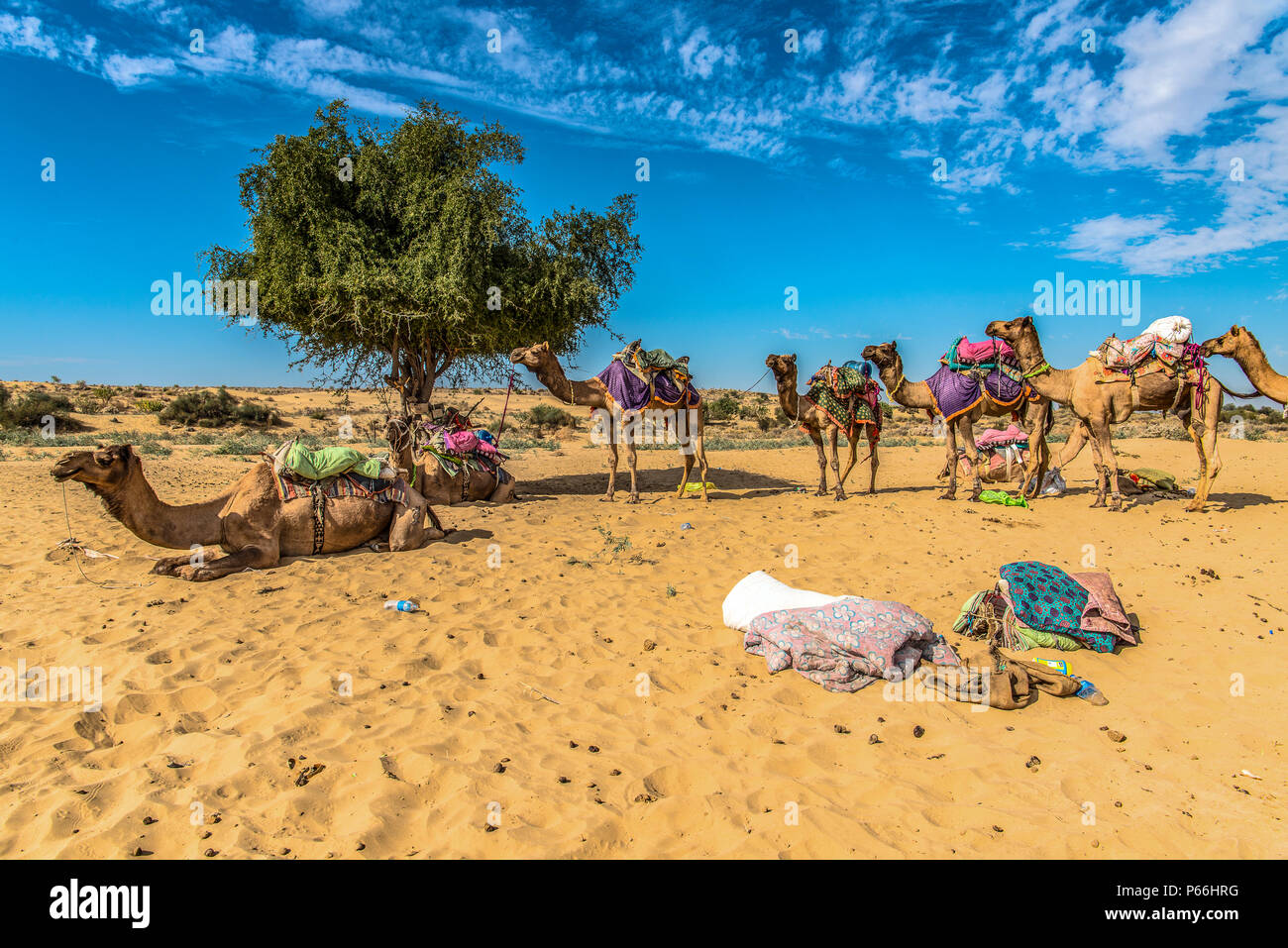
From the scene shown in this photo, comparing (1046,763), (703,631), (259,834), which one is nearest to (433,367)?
(703,631)

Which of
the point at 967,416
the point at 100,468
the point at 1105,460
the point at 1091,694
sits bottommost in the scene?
the point at 1091,694

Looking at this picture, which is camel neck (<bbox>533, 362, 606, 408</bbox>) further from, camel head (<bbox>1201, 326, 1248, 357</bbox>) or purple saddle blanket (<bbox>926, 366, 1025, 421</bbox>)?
camel head (<bbox>1201, 326, 1248, 357</bbox>)

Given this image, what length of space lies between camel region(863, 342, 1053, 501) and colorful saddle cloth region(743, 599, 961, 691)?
27.1 ft

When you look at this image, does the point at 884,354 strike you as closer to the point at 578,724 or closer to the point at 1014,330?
the point at 1014,330

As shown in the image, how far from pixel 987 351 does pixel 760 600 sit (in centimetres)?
917

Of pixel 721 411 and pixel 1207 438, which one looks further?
pixel 721 411

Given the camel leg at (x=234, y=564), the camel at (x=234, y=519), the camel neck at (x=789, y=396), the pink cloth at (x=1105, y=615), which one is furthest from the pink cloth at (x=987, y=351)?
the camel leg at (x=234, y=564)

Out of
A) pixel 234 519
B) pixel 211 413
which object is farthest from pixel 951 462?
pixel 211 413

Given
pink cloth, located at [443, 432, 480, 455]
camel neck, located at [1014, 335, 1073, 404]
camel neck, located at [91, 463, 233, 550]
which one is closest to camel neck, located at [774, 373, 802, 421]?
camel neck, located at [1014, 335, 1073, 404]

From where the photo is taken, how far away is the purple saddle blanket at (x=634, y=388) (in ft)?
40.1

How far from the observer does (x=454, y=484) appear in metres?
11.4

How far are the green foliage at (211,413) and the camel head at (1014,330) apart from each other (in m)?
31.1
